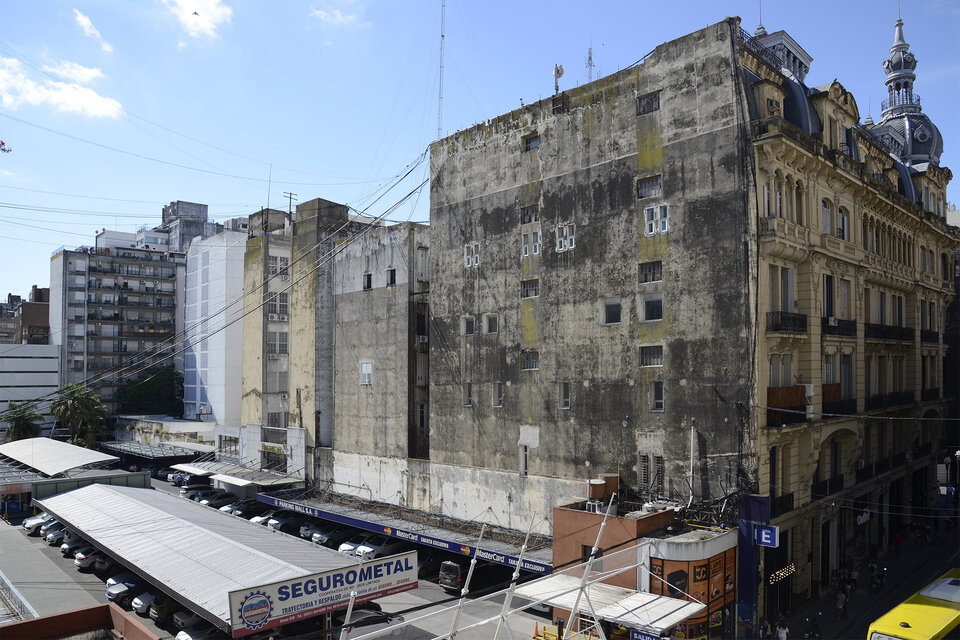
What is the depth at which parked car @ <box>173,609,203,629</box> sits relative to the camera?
98.9ft

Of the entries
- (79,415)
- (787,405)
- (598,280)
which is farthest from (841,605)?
(79,415)

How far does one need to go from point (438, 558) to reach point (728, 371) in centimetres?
2000

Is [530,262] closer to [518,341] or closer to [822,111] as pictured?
[518,341]

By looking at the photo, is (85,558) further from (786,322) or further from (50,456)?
(786,322)

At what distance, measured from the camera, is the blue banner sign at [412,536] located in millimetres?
31845

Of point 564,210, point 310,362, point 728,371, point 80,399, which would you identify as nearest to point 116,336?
point 80,399

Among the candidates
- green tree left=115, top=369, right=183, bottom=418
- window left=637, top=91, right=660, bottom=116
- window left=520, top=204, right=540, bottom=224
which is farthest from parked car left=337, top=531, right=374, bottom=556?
green tree left=115, top=369, right=183, bottom=418

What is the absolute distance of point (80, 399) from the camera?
79562 mm

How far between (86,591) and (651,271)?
33.9 m

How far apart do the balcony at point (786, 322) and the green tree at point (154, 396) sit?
88457 millimetres

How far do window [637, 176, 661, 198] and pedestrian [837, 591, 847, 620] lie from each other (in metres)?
20.6

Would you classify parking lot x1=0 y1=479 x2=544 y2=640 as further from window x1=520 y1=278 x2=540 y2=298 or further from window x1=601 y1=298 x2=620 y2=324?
window x1=520 y1=278 x2=540 y2=298

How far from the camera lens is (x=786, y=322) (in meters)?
31.6

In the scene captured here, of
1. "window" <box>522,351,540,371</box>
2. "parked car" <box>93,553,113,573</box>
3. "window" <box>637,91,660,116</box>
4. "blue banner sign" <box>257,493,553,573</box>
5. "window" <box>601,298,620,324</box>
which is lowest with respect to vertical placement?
"parked car" <box>93,553,113,573</box>
